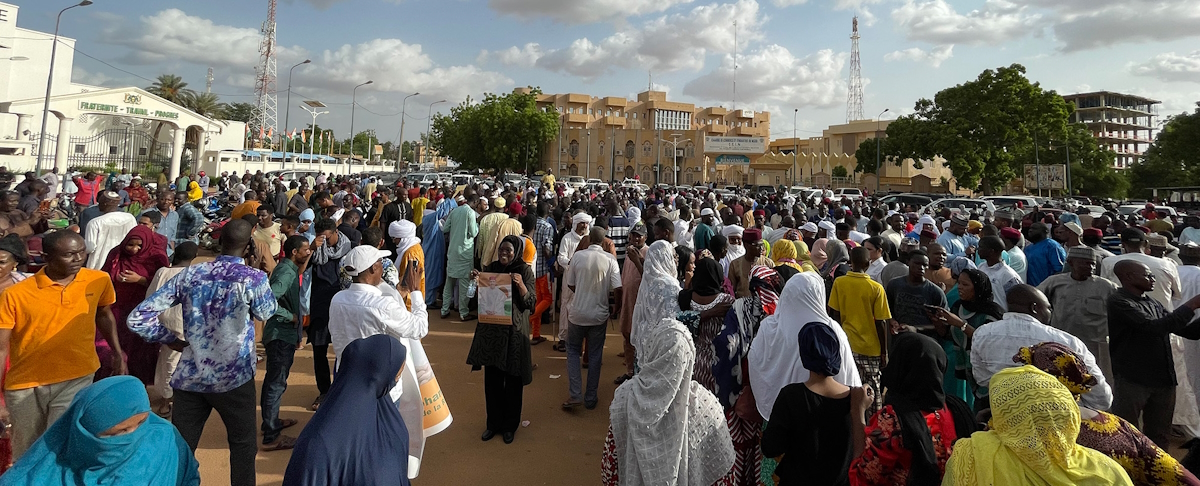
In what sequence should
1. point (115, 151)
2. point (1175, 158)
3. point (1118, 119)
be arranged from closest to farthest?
point (115, 151) → point (1175, 158) → point (1118, 119)

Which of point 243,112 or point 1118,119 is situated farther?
point 1118,119

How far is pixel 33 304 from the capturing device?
130 inches

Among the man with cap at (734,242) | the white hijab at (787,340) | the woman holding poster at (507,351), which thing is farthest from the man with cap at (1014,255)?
the woman holding poster at (507,351)

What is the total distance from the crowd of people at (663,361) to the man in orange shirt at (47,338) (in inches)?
0.5

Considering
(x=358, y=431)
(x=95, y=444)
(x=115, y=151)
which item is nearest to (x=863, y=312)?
(x=358, y=431)

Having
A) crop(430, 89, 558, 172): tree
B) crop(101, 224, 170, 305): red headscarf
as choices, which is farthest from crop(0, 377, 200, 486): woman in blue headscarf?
crop(430, 89, 558, 172): tree

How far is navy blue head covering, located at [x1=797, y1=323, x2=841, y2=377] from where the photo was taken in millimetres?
2725

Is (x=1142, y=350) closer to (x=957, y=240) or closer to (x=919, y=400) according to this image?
(x=919, y=400)

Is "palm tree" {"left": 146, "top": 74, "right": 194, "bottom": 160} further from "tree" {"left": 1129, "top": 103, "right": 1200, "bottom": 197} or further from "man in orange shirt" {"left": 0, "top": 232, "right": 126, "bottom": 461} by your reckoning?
"tree" {"left": 1129, "top": 103, "right": 1200, "bottom": 197}

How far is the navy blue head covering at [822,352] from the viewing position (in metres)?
2.72

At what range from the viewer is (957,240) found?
306 inches

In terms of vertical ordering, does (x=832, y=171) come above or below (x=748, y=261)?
above

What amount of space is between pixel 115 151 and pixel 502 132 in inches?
981

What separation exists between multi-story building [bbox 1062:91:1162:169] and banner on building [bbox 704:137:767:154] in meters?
53.4
